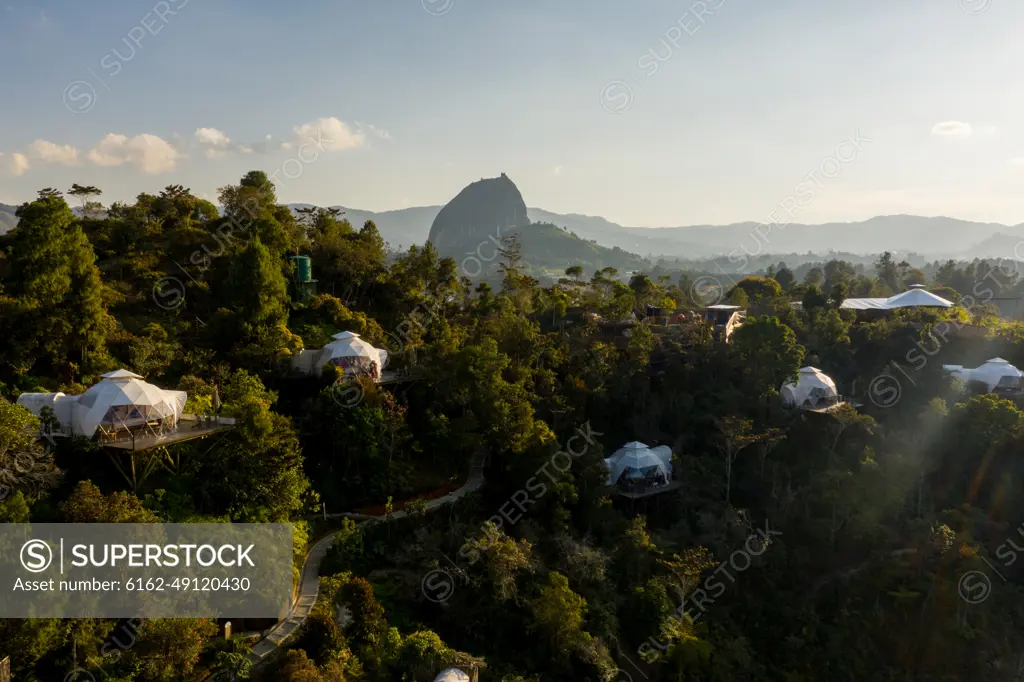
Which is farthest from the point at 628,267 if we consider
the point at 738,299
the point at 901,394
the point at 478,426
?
the point at 478,426

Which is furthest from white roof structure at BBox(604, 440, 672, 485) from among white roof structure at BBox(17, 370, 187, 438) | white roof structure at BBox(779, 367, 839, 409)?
white roof structure at BBox(17, 370, 187, 438)

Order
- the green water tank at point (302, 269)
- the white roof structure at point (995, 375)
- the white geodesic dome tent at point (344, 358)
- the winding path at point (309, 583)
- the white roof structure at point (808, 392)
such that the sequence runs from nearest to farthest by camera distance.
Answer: the winding path at point (309, 583) → the white geodesic dome tent at point (344, 358) → the white roof structure at point (808, 392) → the green water tank at point (302, 269) → the white roof structure at point (995, 375)

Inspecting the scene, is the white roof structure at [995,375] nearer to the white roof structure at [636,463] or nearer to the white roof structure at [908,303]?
the white roof structure at [908,303]

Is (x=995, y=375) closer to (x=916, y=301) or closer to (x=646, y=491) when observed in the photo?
(x=916, y=301)

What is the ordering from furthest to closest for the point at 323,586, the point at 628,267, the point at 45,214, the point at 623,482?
the point at 628,267, the point at 623,482, the point at 45,214, the point at 323,586

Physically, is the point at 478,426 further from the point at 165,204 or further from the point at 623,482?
the point at 165,204

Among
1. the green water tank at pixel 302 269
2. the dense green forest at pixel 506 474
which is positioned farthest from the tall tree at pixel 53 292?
the green water tank at pixel 302 269
